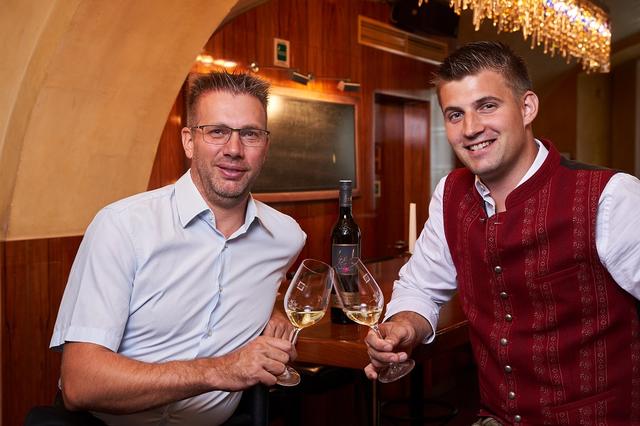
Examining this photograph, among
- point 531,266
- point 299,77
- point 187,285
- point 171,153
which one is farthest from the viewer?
point 299,77

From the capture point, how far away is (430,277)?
1.92m

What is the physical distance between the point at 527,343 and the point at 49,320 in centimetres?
210

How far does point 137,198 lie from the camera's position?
1.76 metres

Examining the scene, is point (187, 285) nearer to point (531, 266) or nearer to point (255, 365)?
point (255, 365)

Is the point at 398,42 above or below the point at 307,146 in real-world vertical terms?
above

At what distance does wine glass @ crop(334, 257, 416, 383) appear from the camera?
1.57 meters

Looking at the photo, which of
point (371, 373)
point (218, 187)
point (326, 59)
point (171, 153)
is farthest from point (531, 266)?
point (326, 59)

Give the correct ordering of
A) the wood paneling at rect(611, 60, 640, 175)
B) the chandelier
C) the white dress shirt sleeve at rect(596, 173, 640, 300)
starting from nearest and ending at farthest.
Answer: the white dress shirt sleeve at rect(596, 173, 640, 300)
the chandelier
the wood paneling at rect(611, 60, 640, 175)

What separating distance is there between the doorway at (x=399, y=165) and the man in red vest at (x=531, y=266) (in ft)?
13.7

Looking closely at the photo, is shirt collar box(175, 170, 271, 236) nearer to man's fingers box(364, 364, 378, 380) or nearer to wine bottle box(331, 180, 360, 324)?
wine bottle box(331, 180, 360, 324)

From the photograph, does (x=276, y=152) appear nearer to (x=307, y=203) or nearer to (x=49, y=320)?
(x=307, y=203)

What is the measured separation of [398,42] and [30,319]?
3981 mm

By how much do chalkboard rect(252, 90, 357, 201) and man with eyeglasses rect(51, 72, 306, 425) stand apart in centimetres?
247

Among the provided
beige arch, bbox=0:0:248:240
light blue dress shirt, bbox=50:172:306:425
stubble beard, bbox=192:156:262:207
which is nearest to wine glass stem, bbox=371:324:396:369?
light blue dress shirt, bbox=50:172:306:425
